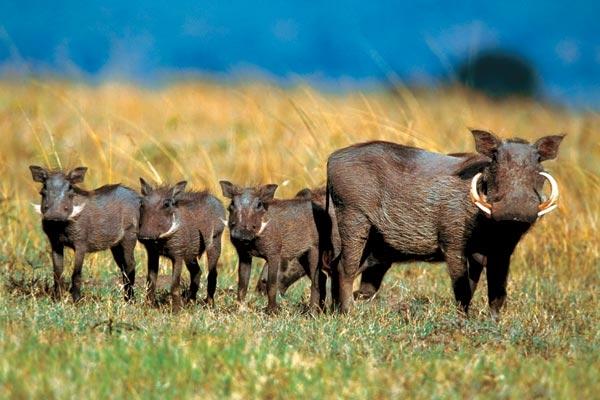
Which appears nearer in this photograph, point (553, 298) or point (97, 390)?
point (97, 390)

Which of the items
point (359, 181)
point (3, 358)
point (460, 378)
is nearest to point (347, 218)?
point (359, 181)

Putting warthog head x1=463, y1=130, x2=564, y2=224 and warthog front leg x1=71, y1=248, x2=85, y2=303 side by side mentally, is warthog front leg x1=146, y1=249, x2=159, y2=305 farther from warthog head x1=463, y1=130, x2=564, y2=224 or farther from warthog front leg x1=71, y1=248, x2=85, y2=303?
warthog head x1=463, y1=130, x2=564, y2=224

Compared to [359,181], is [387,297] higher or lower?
lower

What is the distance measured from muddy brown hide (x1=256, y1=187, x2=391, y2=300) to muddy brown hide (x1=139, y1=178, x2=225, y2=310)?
444mm

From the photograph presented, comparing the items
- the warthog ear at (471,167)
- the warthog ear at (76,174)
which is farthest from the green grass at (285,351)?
the warthog ear at (471,167)

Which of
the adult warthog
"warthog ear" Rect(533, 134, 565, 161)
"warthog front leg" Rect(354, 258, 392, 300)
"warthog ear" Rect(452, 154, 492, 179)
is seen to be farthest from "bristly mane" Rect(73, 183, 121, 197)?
"warthog ear" Rect(533, 134, 565, 161)

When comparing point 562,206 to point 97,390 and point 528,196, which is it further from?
point 97,390

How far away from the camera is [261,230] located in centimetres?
688

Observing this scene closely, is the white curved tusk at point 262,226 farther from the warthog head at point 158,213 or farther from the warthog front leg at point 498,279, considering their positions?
the warthog front leg at point 498,279

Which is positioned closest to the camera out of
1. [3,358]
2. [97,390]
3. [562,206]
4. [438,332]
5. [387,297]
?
[97,390]

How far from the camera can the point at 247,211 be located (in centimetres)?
680

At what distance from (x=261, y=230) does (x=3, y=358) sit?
8.16 feet

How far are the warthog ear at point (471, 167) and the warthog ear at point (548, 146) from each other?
31cm

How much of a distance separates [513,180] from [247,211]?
5.19 feet
